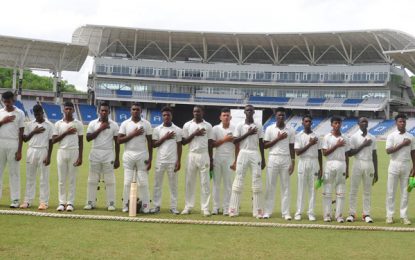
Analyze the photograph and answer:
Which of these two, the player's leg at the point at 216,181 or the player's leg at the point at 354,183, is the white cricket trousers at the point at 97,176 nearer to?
the player's leg at the point at 216,181

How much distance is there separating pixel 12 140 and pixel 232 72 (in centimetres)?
5763

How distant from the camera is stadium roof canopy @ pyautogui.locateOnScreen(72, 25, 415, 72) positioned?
58750 mm

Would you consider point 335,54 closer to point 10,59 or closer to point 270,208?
point 10,59

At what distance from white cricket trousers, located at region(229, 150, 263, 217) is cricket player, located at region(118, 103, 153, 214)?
1.57 meters

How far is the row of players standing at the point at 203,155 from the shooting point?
8914 millimetres

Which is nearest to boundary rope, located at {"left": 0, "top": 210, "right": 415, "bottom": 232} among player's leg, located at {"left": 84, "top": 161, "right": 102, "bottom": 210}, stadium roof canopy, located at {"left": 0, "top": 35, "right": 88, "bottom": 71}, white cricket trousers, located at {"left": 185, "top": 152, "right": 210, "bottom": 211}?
player's leg, located at {"left": 84, "top": 161, "right": 102, "bottom": 210}

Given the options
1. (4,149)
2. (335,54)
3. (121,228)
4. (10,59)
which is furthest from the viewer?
(335,54)

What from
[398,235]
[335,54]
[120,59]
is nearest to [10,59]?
[120,59]

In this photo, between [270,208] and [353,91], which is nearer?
[270,208]

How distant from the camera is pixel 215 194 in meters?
9.27

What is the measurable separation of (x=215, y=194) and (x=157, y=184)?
1.09 meters

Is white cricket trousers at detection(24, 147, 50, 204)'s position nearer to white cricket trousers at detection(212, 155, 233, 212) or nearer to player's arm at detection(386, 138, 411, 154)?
white cricket trousers at detection(212, 155, 233, 212)

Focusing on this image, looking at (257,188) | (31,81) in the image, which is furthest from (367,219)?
(31,81)

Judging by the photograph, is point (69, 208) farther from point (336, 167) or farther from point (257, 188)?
point (336, 167)
